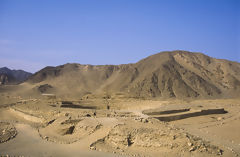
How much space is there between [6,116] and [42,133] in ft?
27.4

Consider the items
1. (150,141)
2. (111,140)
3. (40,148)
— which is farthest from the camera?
(111,140)

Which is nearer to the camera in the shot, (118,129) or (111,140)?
(111,140)

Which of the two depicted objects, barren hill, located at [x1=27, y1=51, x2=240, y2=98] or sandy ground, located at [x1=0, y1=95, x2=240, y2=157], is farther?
barren hill, located at [x1=27, y1=51, x2=240, y2=98]

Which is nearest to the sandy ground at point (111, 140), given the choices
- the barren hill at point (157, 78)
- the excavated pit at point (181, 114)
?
the excavated pit at point (181, 114)

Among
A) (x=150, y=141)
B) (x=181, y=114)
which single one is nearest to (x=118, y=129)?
(x=150, y=141)

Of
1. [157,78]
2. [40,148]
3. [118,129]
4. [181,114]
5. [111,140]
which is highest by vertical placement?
[157,78]

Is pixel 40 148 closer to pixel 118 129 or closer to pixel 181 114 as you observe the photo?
pixel 118 129

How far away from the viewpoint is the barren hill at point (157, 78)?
1807 inches

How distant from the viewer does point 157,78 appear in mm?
48656

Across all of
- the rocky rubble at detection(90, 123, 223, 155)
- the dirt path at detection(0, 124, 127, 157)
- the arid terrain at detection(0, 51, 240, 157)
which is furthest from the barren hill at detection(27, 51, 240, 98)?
the rocky rubble at detection(90, 123, 223, 155)

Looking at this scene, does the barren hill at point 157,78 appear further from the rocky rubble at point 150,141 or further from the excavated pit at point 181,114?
the rocky rubble at point 150,141

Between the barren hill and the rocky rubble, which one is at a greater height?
the barren hill

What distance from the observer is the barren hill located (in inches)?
1807

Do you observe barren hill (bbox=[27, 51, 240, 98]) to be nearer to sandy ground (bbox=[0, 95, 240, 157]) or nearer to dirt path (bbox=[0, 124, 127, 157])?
sandy ground (bbox=[0, 95, 240, 157])
